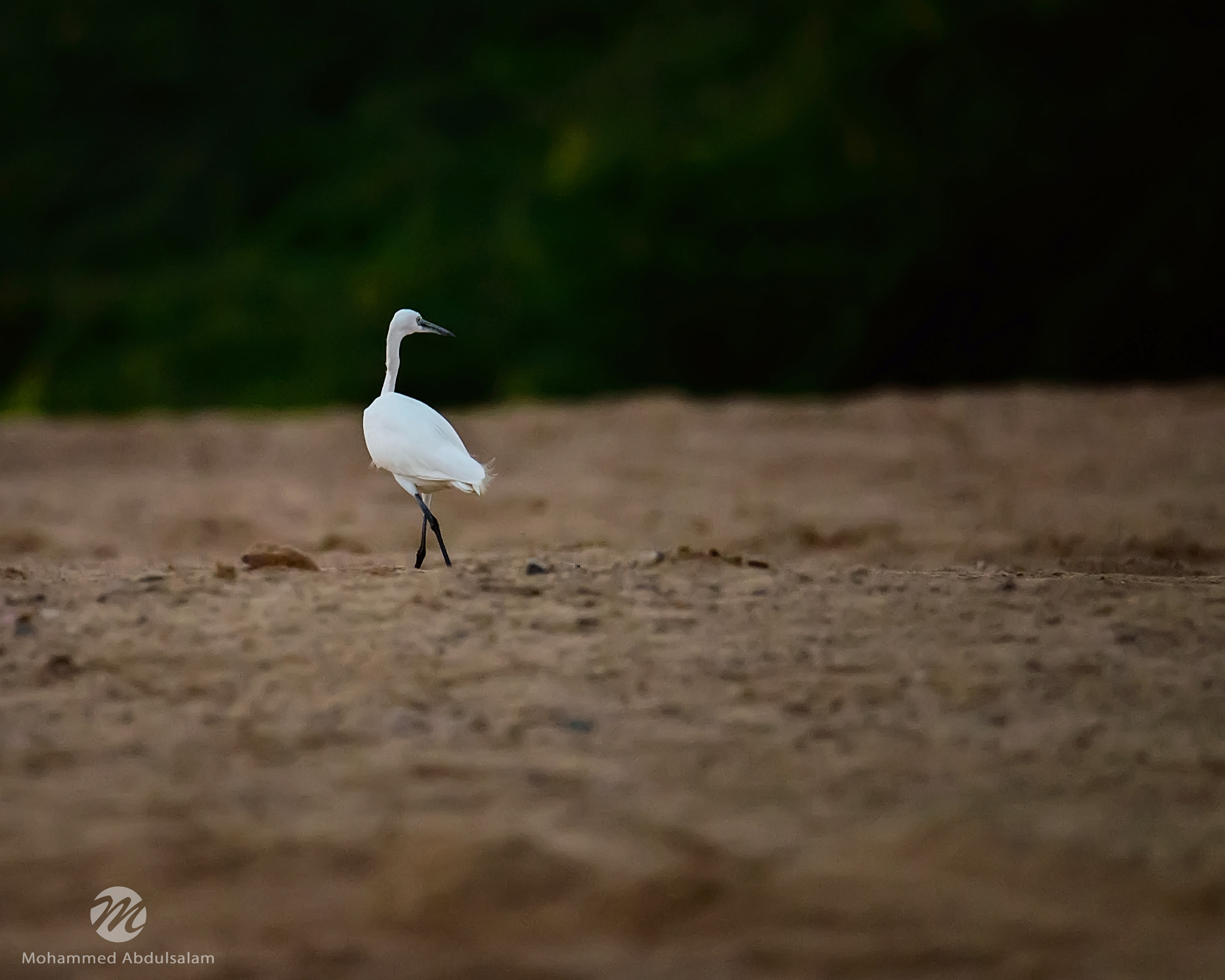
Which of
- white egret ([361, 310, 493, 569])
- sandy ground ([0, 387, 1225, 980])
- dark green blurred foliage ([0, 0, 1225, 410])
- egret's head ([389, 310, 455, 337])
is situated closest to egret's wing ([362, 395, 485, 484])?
white egret ([361, 310, 493, 569])

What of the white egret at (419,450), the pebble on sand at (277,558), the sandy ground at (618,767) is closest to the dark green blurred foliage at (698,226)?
the sandy ground at (618,767)

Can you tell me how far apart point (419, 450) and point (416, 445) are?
0.02 m

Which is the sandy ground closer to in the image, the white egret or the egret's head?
the white egret

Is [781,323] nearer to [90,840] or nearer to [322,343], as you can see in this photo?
[322,343]

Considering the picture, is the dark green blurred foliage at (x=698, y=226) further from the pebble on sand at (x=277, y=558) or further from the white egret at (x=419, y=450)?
the pebble on sand at (x=277, y=558)

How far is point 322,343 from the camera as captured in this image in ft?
48.7

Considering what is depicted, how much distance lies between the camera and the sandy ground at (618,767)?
2465 millimetres

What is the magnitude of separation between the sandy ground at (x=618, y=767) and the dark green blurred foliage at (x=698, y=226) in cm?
874

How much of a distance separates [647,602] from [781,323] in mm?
10640

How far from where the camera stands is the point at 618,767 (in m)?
3.00

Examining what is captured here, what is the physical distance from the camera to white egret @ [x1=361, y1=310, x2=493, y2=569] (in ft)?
15.1

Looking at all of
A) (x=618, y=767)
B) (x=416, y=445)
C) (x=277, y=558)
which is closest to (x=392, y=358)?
(x=416, y=445)

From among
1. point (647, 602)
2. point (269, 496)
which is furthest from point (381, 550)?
point (647, 602)

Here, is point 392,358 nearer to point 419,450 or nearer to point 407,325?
point 407,325
